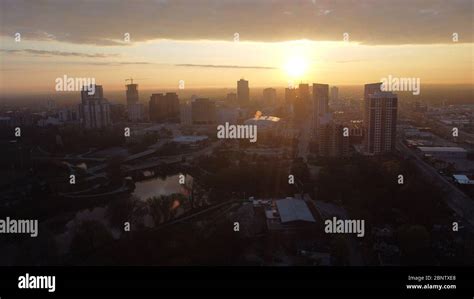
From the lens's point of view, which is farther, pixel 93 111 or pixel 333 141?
pixel 93 111

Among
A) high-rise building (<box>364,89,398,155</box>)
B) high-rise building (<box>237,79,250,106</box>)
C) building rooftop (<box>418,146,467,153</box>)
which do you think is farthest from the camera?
high-rise building (<box>237,79,250,106</box>)

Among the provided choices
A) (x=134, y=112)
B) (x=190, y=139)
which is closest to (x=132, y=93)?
(x=134, y=112)

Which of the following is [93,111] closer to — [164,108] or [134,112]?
[134,112]

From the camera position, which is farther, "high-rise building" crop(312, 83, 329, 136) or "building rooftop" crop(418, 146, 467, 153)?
"high-rise building" crop(312, 83, 329, 136)

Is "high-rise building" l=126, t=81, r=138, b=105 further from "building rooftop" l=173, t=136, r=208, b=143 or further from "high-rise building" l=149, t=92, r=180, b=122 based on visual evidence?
"building rooftop" l=173, t=136, r=208, b=143

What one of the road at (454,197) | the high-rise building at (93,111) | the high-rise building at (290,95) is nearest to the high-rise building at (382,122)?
the road at (454,197)

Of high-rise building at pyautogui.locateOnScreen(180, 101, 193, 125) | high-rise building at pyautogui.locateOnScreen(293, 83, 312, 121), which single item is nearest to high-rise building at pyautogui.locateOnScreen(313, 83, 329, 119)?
high-rise building at pyautogui.locateOnScreen(293, 83, 312, 121)
